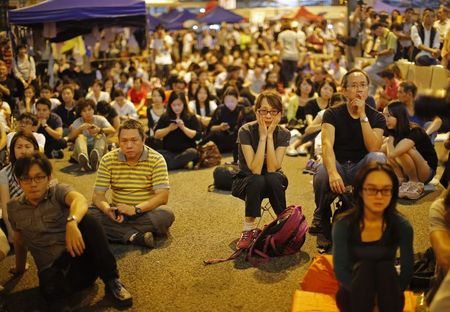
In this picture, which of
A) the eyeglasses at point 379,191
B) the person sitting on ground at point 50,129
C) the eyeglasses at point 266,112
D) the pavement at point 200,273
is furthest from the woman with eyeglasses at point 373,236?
the person sitting on ground at point 50,129

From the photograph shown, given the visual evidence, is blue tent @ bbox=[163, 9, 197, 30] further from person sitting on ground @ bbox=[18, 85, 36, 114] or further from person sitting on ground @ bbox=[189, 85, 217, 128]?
person sitting on ground @ bbox=[189, 85, 217, 128]

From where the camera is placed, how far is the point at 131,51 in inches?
619

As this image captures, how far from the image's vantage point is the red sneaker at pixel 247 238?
437 centimetres

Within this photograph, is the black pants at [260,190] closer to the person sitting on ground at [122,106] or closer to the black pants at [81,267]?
the black pants at [81,267]

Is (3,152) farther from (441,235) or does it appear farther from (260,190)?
(441,235)

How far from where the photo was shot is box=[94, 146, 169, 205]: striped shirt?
450 cm

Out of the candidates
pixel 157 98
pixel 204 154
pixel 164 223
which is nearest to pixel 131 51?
pixel 157 98

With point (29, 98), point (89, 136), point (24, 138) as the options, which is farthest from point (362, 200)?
point (29, 98)

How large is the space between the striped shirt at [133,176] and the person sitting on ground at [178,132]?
2.44 meters

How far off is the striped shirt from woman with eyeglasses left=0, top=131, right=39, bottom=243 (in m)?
0.58

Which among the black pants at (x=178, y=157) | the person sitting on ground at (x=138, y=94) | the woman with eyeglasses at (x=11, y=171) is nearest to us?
the woman with eyeglasses at (x=11, y=171)

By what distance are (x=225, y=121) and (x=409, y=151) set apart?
280 cm

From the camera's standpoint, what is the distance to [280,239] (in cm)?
425

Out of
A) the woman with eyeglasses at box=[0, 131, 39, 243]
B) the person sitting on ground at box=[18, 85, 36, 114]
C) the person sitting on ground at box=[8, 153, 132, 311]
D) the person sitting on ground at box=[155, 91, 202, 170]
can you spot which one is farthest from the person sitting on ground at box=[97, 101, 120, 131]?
the person sitting on ground at box=[8, 153, 132, 311]
